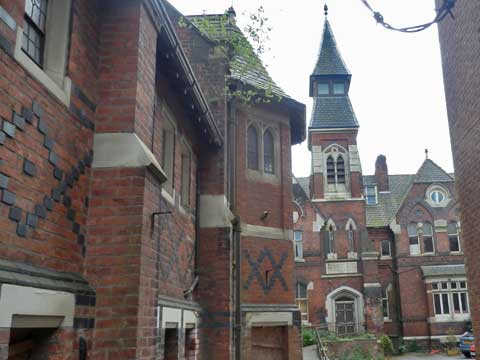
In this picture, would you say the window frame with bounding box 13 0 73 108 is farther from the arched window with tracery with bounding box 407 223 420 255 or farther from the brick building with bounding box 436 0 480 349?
the arched window with tracery with bounding box 407 223 420 255

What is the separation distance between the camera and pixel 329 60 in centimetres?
4000

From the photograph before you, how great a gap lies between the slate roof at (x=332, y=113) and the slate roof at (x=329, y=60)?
1.86m

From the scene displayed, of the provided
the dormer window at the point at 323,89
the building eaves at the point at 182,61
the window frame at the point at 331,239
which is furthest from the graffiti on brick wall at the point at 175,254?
the dormer window at the point at 323,89

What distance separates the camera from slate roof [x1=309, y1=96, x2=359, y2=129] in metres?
37.8

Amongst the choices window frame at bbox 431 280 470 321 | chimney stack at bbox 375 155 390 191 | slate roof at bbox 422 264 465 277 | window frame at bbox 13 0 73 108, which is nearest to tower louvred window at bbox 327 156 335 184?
chimney stack at bbox 375 155 390 191

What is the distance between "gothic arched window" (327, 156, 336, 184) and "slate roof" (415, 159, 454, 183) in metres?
6.14

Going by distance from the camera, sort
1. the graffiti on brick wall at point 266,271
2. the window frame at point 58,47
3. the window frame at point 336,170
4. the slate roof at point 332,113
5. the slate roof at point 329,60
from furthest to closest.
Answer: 1. the slate roof at point 329,60
2. the slate roof at point 332,113
3. the window frame at point 336,170
4. the graffiti on brick wall at point 266,271
5. the window frame at point 58,47

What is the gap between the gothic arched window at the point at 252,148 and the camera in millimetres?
14352

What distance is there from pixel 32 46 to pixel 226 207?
7.11 m

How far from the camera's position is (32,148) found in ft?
14.0

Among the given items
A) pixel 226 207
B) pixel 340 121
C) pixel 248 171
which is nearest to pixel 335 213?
pixel 340 121

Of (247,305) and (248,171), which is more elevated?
(248,171)

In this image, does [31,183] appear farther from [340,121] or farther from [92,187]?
[340,121]

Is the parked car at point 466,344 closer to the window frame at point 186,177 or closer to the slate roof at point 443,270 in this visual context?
the slate roof at point 443,270
